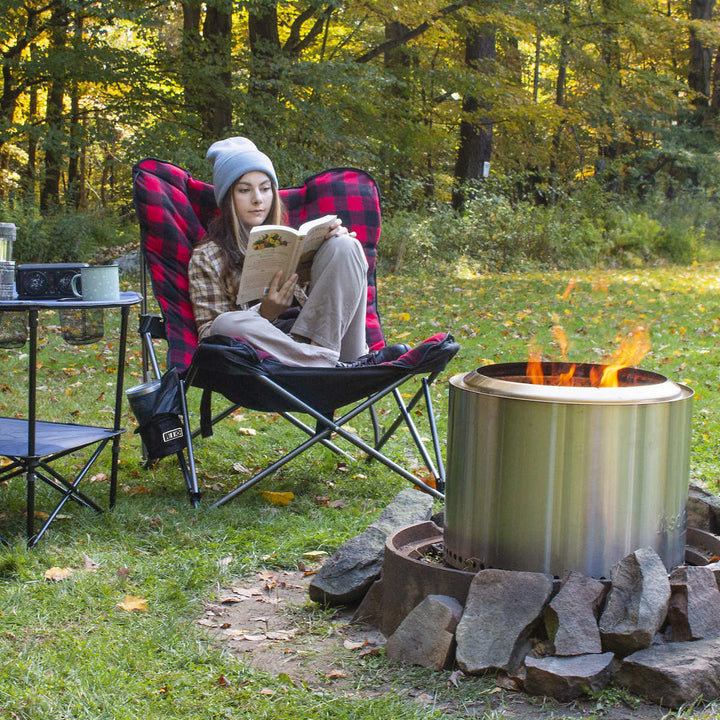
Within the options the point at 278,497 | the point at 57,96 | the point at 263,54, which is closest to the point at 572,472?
the point at 278,497

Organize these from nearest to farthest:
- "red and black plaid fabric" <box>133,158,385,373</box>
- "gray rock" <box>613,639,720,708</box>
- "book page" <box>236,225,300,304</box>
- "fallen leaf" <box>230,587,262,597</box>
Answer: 1. "gray rock" <box>613,639,720,708</box>
2. "fallen leaf" <box>230,587,262,597</box>
3. "book page" <box>236,225,300,304</box>
4. "red and black plaid fabric" <box>133,158,385,373</box>

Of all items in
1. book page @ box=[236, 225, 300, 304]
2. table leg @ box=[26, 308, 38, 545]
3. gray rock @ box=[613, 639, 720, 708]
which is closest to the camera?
gray rock @ box=[613, 639, 720, 708]

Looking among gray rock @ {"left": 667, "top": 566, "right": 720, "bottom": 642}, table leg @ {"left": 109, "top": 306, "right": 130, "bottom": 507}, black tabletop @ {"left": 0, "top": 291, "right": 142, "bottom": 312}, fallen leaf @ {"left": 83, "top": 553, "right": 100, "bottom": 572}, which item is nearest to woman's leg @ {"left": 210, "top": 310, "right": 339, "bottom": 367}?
table leg @ {"left": 109, "top": 306, "right": 130, "bottom": 507}

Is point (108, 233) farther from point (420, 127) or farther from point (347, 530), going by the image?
point (347, 530)

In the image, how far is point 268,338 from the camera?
11.3 feet

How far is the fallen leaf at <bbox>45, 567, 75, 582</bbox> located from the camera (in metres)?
2.57

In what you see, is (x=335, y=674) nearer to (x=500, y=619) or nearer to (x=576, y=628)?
(x=500, y=619)

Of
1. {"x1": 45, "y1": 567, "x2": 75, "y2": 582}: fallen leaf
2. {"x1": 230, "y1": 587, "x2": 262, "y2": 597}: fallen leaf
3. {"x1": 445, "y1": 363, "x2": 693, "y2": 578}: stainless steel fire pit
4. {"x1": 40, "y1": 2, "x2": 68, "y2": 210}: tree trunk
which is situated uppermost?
{"x1": 40, "y1": 2, "x2": 68, "y2": 210}: tree trunk

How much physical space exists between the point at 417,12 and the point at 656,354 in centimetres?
732

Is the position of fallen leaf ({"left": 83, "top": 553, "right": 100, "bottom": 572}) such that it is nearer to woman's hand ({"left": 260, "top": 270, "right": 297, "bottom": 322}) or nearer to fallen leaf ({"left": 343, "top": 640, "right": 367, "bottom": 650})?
fallen leaf ({"left": 343, "top": 640, "right": 367, "bottom": 650})

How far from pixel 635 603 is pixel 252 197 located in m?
2.44

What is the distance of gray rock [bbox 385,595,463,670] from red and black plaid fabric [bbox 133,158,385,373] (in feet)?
5.52

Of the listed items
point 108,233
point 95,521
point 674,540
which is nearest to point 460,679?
point 674,540

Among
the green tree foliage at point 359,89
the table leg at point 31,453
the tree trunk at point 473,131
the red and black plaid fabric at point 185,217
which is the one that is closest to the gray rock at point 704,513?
the red and black plaid fabric at point 185,217
